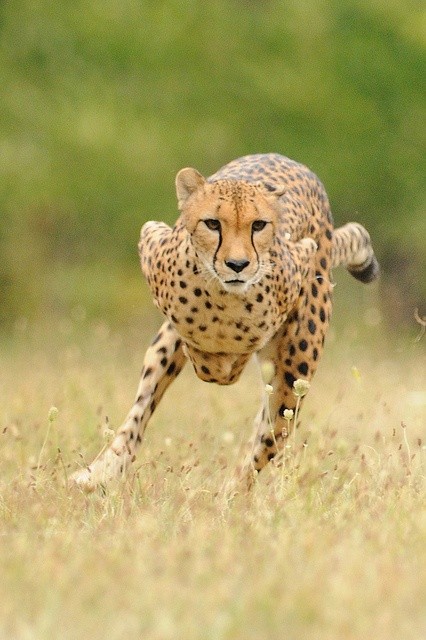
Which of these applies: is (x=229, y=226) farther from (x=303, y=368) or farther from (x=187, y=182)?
(x=303, y=368)

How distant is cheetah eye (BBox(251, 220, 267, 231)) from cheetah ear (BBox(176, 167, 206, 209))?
0.25 m

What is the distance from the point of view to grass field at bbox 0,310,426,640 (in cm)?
298

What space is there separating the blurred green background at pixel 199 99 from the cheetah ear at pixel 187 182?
880cm

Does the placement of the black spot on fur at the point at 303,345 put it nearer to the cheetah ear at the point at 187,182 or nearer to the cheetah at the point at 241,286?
the cheetah at the point at 241,286

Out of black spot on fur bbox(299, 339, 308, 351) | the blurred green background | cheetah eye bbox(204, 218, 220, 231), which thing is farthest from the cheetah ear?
the blurred green background

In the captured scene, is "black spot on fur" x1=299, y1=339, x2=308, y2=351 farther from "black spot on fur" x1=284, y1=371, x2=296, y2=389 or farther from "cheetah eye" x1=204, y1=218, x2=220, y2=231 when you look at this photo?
"cheetah eye" x1=204, y1=218, x2=220, y2=231

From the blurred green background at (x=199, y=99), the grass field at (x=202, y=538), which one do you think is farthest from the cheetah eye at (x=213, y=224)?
the blurred green background at (x=199, y=99)

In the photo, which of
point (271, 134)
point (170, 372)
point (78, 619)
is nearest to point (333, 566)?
point (78, 619)

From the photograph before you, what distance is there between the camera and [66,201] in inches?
561

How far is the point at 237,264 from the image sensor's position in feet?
15.1

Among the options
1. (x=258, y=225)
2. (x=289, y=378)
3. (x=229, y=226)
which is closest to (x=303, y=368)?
(x=289, y=378)

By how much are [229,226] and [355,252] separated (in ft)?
5.16

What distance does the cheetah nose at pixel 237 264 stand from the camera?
4.60 metres

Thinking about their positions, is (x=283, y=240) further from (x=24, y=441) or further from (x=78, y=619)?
(x=78, y=619)
